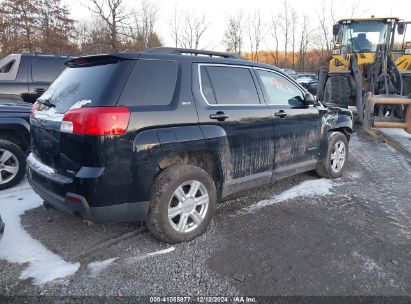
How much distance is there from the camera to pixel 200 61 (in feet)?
11.9

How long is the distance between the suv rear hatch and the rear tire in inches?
62.6

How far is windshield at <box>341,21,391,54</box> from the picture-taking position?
11.0 meters

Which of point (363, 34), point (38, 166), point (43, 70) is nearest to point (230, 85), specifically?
point (38, 166)

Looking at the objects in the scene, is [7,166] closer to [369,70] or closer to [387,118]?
[387,118]

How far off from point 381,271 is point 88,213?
8.64 ft

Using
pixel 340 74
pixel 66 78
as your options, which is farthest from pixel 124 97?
pixel 340 74

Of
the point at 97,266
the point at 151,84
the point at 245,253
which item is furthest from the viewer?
the point at 245,253

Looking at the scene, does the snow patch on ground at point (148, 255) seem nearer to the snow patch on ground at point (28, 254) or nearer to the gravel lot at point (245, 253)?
the gravel lot at point (245, 253)

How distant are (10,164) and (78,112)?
2734 mm

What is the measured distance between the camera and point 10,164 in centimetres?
495

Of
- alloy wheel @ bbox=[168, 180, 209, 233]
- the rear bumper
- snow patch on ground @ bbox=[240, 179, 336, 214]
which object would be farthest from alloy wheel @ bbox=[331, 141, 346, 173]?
the rear bumper

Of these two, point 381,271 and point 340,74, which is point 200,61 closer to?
point 381,271

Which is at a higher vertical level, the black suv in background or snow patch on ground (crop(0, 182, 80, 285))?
the black suv in background

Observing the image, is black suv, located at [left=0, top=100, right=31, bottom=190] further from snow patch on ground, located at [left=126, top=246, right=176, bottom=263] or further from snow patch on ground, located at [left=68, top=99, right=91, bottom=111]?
snow patch on ground, located at [left=126, top=246, right=176, bottom=263]
